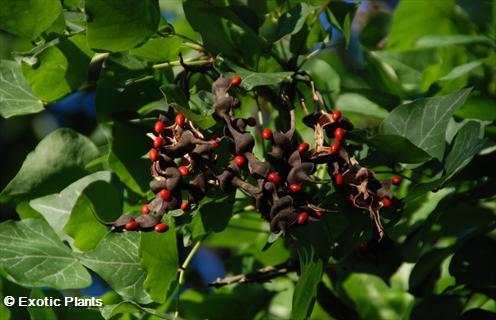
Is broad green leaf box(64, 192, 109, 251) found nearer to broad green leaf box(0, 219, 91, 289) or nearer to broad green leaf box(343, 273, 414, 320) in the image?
broad green leaf box(0, 219, 91, 289)

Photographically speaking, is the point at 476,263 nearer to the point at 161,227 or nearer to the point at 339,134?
the point at 339,134

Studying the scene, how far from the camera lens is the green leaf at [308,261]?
84 centimetres

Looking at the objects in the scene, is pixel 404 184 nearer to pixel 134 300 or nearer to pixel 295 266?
pixel 295 266

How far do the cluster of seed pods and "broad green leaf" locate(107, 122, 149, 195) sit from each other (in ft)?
0.57

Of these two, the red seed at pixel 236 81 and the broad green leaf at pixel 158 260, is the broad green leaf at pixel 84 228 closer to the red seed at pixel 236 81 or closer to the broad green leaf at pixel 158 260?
the broad green leaf at pixel 158 260

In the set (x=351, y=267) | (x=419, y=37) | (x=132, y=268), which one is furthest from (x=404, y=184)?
(x=132, y=268)

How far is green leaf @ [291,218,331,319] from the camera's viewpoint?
33.2 inches

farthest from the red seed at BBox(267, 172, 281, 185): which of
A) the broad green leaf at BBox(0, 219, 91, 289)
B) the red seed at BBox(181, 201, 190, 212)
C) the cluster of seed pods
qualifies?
the broad green leaf at BBox(0, 219, 91, 289)

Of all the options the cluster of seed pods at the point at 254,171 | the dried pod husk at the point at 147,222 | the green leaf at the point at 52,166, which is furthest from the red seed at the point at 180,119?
the green leaf at the point at 52,166

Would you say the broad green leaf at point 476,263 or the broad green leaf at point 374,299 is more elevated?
the broad green leaf at point 476,263

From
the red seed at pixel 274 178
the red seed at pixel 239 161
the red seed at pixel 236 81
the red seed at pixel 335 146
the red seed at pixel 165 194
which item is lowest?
the red seed at pixel 165 194

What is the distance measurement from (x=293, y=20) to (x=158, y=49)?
0.59 feet

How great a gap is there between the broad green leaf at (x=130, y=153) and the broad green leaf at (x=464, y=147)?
1.31ft

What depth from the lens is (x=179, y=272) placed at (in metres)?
0.98
